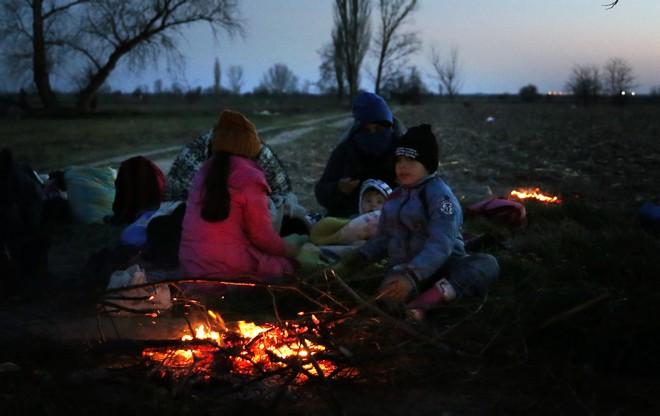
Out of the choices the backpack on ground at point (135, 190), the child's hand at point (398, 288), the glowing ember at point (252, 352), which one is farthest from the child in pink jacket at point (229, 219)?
the backpack on ground at point (135, 190)

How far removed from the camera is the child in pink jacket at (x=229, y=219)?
13.8 feet

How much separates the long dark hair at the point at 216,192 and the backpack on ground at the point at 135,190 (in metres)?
2.44

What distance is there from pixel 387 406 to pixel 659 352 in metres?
1.24

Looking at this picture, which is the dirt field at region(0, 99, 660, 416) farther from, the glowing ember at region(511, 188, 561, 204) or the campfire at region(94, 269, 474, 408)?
the glowing ember at region(511, 188, 561, 204)

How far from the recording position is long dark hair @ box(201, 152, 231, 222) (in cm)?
415

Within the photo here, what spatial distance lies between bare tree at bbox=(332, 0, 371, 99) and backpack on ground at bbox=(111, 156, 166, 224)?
173 ft

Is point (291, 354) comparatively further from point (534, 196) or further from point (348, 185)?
point (534, 196)

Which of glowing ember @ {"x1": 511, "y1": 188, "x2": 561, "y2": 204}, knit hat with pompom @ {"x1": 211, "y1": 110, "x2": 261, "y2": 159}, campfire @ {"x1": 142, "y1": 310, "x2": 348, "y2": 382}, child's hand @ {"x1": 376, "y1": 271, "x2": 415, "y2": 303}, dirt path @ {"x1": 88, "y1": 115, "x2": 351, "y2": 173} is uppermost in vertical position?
knit hat with pompom @ {"x1": 211, "y1": 110, "x2": 261, "y2": 159}

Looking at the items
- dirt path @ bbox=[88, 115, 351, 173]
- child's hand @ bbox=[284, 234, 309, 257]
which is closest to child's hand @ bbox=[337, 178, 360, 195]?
child's hand @ bbox=[284, 234, 309, 257]

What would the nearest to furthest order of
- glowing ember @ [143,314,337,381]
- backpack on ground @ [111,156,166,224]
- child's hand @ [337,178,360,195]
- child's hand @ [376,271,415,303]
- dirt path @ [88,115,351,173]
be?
glowing ember @ [143,314,337,381], child's hand @ [376,271,415,303], child's hand @ [337,178,360,195], backpack on ground @ [111,156,166,224], dirt path @ [88,115,351,173]

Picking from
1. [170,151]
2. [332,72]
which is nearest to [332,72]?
[332,72]

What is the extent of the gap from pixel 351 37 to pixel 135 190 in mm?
53861

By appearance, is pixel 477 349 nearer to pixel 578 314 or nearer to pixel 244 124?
pixel 578 314

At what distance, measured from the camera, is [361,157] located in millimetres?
6082
